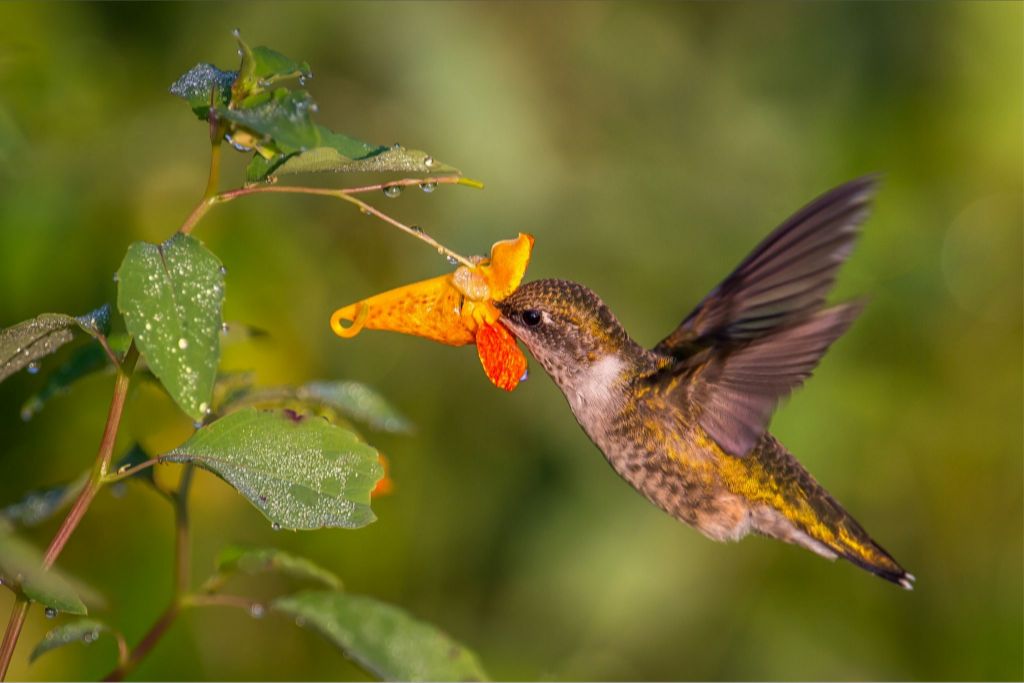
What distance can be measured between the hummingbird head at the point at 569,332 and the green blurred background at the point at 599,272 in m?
1.16

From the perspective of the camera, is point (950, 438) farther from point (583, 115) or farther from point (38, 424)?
point (38, 424)

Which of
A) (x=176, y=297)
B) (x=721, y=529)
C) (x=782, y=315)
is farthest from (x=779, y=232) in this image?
(x=176, y=297)

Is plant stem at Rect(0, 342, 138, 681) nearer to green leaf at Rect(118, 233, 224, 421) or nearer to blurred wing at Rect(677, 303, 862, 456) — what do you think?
green leaf at Rect(118, 233, 224, 421)

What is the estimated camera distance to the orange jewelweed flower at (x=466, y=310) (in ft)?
5.63

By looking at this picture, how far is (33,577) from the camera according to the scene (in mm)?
999

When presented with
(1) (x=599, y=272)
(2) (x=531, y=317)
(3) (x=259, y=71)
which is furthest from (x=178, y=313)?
(1) (x=599, y=272)

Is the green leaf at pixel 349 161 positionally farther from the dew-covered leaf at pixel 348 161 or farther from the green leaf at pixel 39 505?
the green leaf at pixel 39 505

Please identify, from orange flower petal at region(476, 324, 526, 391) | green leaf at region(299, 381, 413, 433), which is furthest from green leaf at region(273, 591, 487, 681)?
orange flower petal at region(476, 324, 526, 391)

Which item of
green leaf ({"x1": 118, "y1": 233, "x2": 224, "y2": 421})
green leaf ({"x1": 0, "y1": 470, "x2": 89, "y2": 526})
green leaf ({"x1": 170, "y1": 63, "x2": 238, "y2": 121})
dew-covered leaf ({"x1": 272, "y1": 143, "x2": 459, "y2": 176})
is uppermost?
dew-covered leaf ({"x1": 272, "y1": 143, "x2": 459, "y2": 176})

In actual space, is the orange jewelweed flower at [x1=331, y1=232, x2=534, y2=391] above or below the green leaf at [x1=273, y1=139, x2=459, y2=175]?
below

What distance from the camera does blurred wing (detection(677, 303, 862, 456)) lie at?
177 centimetres

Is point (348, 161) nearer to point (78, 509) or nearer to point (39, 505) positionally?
point (78, 509)

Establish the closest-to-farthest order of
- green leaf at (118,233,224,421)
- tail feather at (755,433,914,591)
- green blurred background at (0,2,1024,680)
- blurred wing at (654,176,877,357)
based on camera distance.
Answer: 1. green leaf at (118,233,224,421)
2. blurred wing at (654,176,877,357)
3. tail feather at (755,433,914,591)
4. green blurred background at (0,2,1024,680)

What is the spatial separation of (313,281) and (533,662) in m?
1.18
